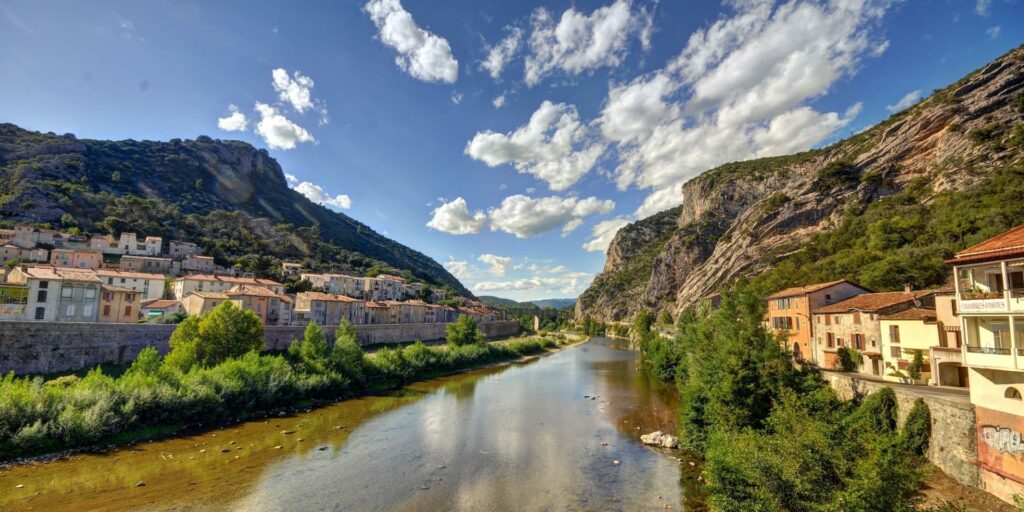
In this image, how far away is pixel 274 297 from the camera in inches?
2395

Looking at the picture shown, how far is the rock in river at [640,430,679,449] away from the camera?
2367cm

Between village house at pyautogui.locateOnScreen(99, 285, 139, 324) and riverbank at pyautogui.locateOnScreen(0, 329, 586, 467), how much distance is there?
50.6 ft

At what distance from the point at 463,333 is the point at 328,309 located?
22717 mm

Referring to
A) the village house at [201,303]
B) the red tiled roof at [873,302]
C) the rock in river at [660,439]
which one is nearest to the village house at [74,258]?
the village house at [201,303]

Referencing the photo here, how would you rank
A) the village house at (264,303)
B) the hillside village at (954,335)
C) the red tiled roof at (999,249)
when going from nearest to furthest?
the red tiled roof at (999,249) < the hillside village at (954,335) < the village house at (264,303)

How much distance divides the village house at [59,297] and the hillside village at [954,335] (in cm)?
5887

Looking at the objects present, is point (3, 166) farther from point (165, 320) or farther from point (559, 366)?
point (559, 366)

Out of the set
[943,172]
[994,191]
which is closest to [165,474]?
[994,191]

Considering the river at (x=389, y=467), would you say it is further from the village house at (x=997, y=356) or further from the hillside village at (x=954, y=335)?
the hillside village at (x=954, y=335)

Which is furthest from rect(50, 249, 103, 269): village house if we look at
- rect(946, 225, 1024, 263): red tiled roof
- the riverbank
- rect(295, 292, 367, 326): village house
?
rect(946, 225, 1024, 263): red tiled roof

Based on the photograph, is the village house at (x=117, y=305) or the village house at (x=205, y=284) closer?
the village house at (x=117, y=305)

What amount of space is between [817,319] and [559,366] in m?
36.0

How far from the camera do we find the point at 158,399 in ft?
77.8

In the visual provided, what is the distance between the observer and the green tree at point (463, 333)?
2478 inches
